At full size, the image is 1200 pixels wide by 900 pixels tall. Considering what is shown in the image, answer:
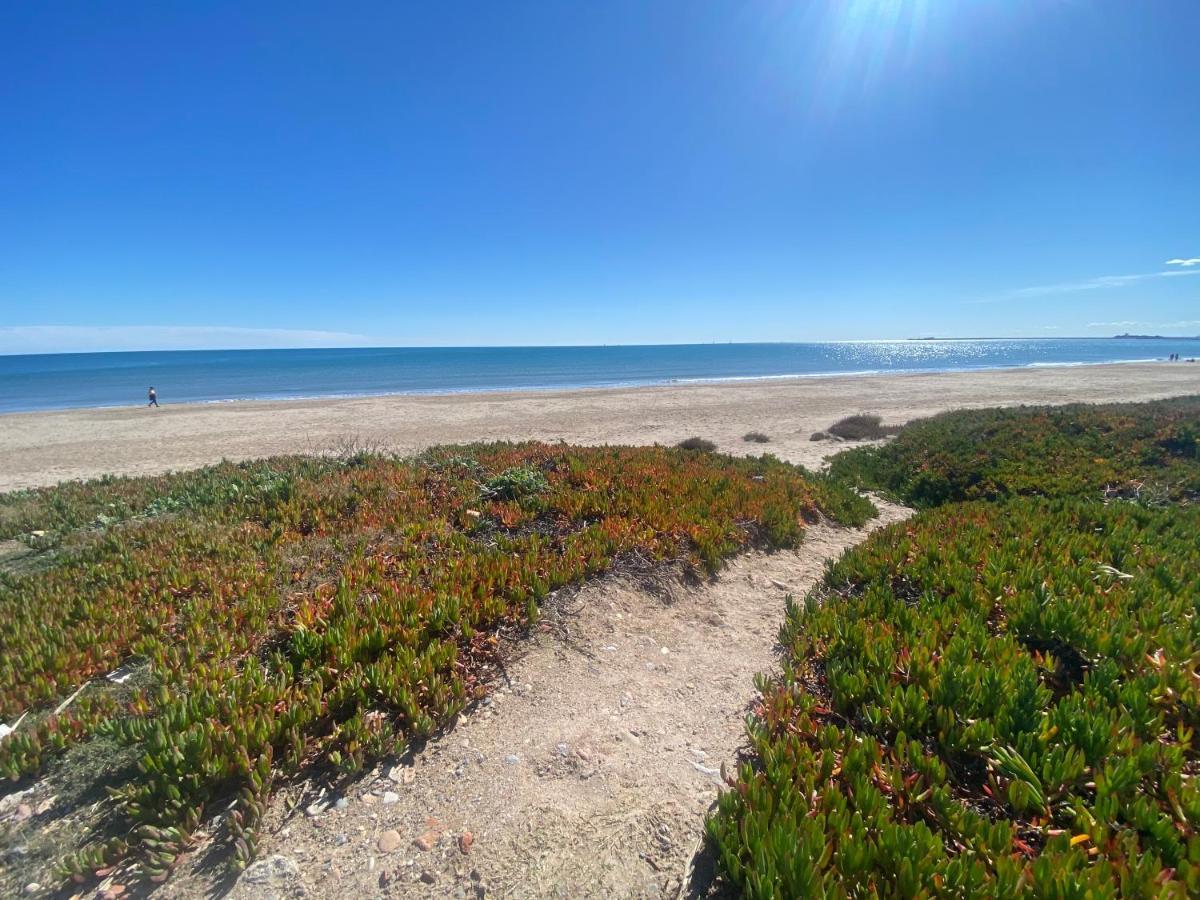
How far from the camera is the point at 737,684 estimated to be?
14.0 ft

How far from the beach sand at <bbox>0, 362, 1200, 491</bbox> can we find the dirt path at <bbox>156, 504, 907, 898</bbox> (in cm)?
1129

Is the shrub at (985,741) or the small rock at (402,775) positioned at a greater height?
the shrub at (985,741)

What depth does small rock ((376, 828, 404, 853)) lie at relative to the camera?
274 cm

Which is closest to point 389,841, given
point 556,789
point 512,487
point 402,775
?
point 402,775

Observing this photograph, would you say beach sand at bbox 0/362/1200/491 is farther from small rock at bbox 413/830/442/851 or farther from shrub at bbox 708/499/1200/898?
small rock at bbox 413/830/442/851

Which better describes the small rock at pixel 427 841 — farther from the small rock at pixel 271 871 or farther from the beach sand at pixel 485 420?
the beach sand at pixel 485 420

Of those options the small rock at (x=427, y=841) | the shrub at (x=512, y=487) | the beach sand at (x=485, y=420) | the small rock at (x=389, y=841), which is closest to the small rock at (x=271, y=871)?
the small rock at (x=389, y=841)

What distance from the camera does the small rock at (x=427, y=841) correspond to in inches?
108

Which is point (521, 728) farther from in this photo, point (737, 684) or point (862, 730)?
point (862, 730)

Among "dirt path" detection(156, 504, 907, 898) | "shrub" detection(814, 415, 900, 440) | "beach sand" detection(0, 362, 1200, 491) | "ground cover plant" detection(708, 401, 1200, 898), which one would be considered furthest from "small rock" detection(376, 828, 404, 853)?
"shrub" detection(814, 415, 900, 440)

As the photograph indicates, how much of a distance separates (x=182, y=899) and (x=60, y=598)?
12.1ft

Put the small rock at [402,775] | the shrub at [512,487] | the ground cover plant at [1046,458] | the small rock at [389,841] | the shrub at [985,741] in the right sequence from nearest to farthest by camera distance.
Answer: the shrub at [985,741] < the small rock at [389,841] < the small rock at [402,775] < the shrub at [512,487] < the ground cover plant at [1046,458]

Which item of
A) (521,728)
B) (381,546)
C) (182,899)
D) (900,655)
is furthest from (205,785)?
(900,655)

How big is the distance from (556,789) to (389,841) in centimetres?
92
